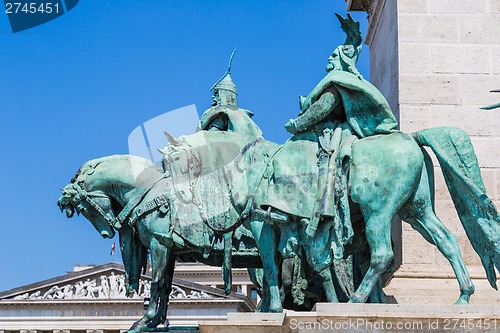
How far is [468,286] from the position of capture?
10688 mm

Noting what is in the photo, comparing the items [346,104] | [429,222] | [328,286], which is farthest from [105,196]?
[429,222]

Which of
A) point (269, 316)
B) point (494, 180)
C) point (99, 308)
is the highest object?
point (494, 180)

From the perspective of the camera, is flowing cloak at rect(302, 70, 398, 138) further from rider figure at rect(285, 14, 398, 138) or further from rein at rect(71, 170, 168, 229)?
rein at rect(71, 170, 168, 229)

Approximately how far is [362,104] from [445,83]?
2.14 metres

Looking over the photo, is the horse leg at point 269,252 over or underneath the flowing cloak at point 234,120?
underneath

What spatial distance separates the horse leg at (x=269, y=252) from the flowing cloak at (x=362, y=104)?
137 centimetres

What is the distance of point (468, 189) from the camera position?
11.0 metres

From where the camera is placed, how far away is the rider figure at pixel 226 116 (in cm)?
1352

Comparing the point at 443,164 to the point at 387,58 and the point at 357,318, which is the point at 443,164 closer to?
the point at 357,318

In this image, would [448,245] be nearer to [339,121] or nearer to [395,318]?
[395,318]

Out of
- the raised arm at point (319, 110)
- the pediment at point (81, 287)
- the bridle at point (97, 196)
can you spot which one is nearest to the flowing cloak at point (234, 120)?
the bridle at point (97, 196)

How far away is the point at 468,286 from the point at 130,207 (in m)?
4.26

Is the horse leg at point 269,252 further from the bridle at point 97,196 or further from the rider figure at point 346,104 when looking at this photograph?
the bridle at point 97,196

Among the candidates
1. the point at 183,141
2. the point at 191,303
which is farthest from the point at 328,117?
the point at 191,303
